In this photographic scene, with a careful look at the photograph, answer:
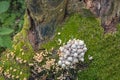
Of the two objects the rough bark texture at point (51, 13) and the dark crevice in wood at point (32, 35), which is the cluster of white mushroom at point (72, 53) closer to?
the rough bark texture at point (51, 13)

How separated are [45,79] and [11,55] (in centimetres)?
47

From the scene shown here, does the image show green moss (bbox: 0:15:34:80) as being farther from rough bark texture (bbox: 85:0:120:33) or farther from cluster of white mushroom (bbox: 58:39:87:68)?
rough bark texture (bbox: 85:0:120:33)

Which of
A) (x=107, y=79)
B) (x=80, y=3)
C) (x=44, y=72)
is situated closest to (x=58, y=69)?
(x=44, y=72)

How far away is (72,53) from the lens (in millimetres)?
2615

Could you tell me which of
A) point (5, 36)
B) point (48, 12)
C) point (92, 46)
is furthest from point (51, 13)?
point (5, 36)

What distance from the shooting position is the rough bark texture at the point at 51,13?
9.16ft

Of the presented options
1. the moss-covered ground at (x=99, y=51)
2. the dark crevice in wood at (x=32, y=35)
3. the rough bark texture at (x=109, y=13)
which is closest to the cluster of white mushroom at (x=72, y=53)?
the moss-covered ground at (x=99, y=51)

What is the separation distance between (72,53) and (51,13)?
516mm

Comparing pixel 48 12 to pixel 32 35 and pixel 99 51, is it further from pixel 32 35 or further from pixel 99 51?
pixel 99 51

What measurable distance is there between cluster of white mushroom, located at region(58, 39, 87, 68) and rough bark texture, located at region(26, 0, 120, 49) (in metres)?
0.27

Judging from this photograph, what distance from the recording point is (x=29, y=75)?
2984 mm

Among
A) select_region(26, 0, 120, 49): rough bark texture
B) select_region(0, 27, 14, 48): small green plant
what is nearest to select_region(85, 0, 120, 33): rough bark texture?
select_region(26, 0, 120, 49): rough bark texture

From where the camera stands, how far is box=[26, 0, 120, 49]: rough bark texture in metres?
2.79

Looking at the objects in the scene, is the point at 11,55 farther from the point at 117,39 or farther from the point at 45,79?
the point at 117,39
